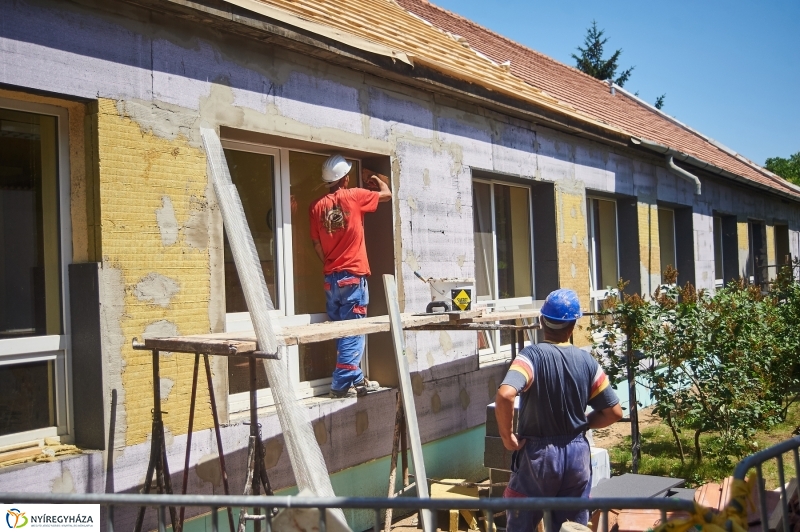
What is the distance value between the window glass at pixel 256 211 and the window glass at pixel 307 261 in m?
0.23

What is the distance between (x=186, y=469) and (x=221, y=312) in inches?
41.1

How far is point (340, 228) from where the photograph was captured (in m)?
5.62

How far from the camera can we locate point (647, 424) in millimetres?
9250

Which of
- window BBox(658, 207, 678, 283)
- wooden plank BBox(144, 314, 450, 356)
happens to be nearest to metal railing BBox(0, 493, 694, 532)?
wooden plank BBox(144, 314, 450, 356)

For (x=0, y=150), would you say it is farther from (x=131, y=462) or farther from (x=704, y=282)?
(x=704, y=282)

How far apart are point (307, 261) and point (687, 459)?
4.38 m

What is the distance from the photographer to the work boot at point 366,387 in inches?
228

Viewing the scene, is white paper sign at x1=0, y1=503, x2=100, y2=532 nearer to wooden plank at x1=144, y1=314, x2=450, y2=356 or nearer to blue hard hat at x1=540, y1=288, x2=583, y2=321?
wooden plank at x1=144, y1=314, x2=450, y2=356

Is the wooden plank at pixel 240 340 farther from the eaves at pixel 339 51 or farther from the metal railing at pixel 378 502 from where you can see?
the eaves at pixel 339 51

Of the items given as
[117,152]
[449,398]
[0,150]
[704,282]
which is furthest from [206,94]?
[704,282]

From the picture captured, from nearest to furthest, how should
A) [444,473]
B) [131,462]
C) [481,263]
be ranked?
[131,462], [444,473], [481,263]

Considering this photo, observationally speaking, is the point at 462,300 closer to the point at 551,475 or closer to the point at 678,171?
the point at 551,475

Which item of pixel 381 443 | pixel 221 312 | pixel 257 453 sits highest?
pixel 221 312

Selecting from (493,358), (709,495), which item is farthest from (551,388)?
(493,358)
